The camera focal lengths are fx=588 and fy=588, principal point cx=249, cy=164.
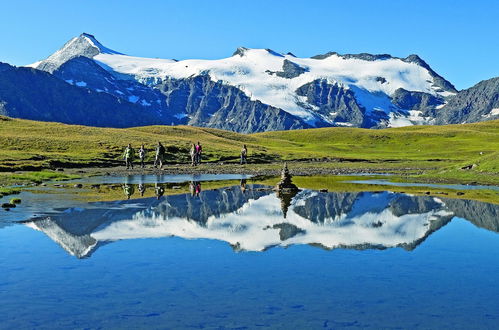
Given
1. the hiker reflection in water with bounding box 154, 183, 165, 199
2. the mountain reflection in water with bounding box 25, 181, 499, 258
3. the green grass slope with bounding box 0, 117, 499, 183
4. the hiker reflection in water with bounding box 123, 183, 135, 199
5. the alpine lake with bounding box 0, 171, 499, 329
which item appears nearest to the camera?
the alpine lake with bounding box 0, 171, 499, 329

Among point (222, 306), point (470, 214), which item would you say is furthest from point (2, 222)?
point (470, 214)

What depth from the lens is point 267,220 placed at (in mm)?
26750

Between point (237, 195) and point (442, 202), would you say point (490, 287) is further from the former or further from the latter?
point (237, 195)

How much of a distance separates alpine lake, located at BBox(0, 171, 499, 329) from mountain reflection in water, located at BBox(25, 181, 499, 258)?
0.08 m

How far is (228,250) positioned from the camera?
1956cm

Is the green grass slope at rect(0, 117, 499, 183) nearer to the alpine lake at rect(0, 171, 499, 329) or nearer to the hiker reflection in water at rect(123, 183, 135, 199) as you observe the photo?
the hiker reflection in water at rect(123, 183, 135, 199)

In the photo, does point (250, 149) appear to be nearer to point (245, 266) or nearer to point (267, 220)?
point (267, 220)

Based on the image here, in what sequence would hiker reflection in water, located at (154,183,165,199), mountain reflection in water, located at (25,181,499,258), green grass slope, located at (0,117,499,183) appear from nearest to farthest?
mountain reflection in water, located at (25,181,499,258) → hiker reflection in water, located at (154,183,165,199) → green grass slope, located at (0,117,499,183)

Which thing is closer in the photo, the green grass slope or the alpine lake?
the alpine lake

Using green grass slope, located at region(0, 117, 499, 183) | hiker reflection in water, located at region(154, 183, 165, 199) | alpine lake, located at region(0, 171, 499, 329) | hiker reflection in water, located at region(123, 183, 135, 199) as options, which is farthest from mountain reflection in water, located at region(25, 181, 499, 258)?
green grass slope, located at region(0, 117, 499, 183)

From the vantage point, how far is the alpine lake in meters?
12.6

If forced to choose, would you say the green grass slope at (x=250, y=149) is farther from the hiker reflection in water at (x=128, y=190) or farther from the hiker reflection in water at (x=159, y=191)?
the hiker reflection in water at (x=159, y=191)

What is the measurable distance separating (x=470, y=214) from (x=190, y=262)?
710 inches

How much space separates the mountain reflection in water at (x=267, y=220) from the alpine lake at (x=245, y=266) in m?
0.08
